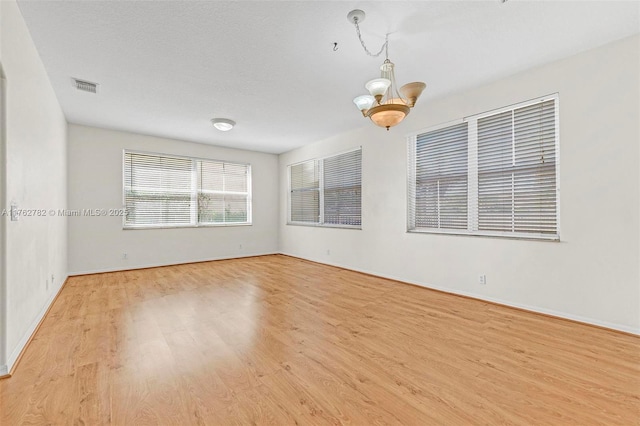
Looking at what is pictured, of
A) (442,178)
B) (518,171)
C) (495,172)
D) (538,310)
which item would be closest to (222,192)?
(442,178)

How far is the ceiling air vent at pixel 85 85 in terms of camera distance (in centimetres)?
347

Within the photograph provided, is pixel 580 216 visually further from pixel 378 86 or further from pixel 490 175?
pixel 378 86

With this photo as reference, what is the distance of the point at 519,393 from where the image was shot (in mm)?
1761

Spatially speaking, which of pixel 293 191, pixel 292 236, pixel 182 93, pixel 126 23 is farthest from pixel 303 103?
pixel 292 236

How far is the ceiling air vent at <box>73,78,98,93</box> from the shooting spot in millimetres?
3466

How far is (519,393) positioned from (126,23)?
4.10 meters

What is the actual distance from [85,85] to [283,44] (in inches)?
109

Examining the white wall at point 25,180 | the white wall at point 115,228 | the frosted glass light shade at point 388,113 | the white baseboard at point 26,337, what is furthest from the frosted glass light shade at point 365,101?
the white wall at point 115,228

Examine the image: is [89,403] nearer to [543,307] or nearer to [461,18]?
[461,18]

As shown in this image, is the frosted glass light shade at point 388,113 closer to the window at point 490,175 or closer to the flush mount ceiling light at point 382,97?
the flush mount ceiling light at point 382,97

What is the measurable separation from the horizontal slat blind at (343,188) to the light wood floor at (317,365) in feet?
7.82

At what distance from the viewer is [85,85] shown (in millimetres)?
3551

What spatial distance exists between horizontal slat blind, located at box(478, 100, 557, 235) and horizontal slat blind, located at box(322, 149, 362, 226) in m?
2.30

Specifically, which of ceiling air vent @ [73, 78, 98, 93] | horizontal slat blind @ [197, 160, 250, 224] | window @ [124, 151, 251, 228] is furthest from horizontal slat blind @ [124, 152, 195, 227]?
ceiling air vent @ [73, 78, 98, 93]
